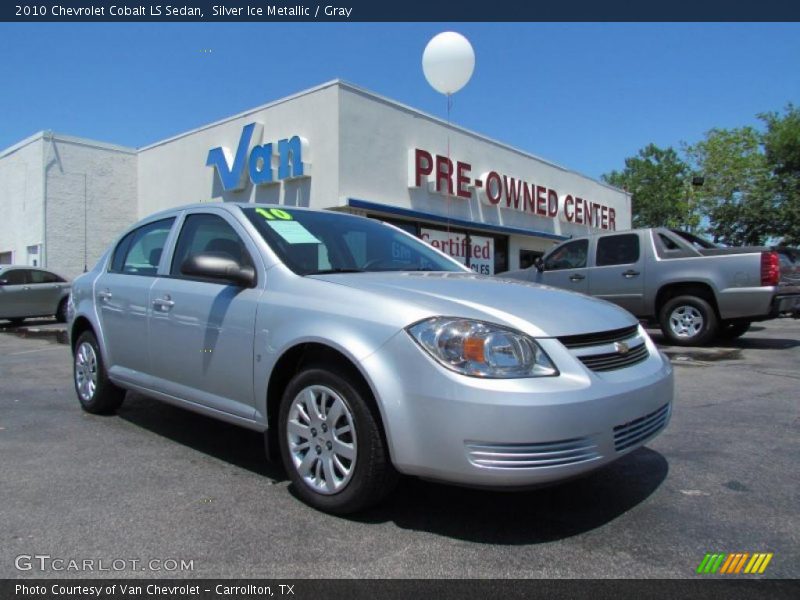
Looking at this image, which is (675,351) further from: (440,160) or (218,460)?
(440,160)

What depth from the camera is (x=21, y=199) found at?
19094mm

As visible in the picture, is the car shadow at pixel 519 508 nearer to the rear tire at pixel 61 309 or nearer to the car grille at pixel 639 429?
the car grille at pixel 639 429

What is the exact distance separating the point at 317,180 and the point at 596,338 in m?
11.2

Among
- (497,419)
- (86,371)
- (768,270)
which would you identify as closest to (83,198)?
(86,371)

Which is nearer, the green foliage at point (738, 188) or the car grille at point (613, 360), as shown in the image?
the car grille at point (613, 360)

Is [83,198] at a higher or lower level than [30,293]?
higher

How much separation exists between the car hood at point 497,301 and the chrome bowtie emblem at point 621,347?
9 centimetres

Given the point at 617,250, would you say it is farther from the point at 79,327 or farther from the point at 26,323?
the point at 26,323

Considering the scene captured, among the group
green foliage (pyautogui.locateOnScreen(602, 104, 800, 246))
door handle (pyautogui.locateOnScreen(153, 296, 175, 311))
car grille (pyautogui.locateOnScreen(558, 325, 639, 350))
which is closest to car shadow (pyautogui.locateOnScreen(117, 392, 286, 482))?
door handle (pyautogui.locateOnScreen(153, 296, 175, 311))

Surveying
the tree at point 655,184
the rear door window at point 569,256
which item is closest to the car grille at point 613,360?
the rear door window at point 569,256

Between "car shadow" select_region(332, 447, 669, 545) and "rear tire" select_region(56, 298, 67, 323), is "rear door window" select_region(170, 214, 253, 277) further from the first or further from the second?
"rear tire" select_region(56, 298, 67, 323)

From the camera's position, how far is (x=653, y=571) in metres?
2.43

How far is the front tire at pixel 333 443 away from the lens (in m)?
2.76
